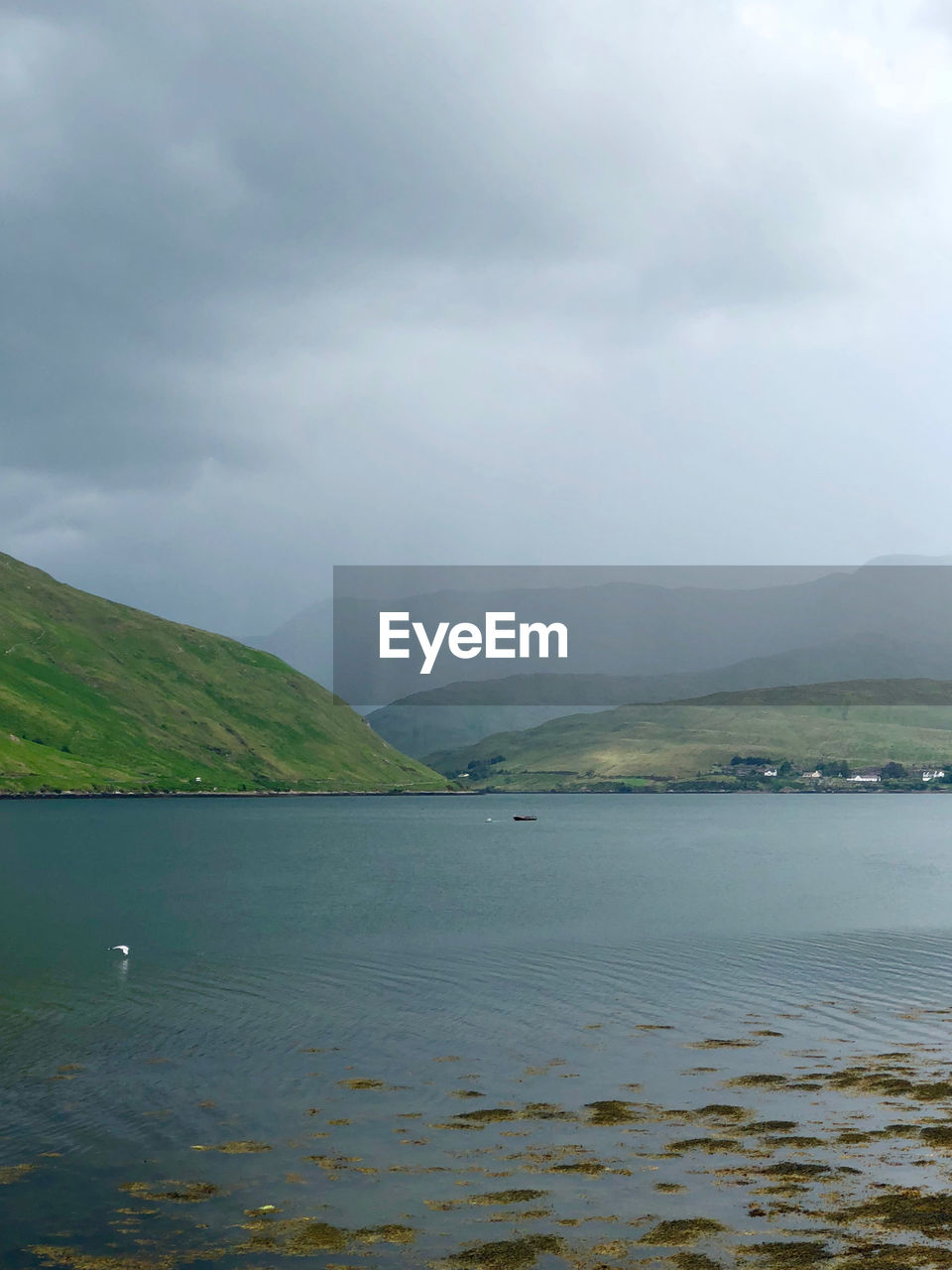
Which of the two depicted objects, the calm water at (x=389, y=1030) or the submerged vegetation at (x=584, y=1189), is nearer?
the submerged vegetation at (x=584, y=1189)

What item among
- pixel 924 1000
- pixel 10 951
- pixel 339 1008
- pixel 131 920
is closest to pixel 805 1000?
pixel 924 1000

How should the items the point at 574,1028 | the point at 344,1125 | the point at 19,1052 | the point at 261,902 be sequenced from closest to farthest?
the point at 344,1125 → the point at 19,1052 → the point at 574,1028 → the point at 261,902

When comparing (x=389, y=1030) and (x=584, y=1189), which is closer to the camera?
(x=584, y=1189)

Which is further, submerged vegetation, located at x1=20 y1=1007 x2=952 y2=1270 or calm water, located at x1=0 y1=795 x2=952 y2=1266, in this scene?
calm water, located at x1=0 y1=795 x2=952 y2=1266

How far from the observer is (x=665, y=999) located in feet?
204

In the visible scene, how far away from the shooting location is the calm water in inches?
1247

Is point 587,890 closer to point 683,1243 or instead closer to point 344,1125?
point 344,1125

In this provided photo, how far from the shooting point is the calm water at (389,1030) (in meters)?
31.7

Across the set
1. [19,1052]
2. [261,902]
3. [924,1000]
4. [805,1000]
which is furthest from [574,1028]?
[261,902]

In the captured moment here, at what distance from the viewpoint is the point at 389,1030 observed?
176 feet

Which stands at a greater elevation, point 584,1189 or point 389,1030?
point 584,1189

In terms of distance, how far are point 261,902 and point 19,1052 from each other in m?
64.1

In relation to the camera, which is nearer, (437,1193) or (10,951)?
(437,1193)

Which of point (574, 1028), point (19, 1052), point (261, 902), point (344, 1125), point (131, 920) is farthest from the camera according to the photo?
point (261, 902)
